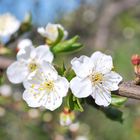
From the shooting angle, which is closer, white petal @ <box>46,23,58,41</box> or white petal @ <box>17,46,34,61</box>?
white petal @ <box>17,46,34,61</box>

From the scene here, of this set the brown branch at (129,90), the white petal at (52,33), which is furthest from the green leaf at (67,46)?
the brown branch at (129,90)

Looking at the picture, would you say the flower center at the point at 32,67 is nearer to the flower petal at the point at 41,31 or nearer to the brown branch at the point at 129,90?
the flower petal at the point at 41,31

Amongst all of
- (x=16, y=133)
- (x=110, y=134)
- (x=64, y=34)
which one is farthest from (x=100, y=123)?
(x=64, y=34)

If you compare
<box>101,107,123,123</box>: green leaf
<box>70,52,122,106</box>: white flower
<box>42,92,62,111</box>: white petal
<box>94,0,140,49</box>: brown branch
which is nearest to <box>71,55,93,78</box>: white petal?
<box>70,52,122,106</box>: white flower

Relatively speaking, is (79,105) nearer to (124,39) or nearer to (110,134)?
(110,134)

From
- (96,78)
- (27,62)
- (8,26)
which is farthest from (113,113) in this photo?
(8,26)

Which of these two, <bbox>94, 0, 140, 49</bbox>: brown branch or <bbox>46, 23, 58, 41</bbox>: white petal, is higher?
<bbox>46, 23, 58, 41</bbox>: white petal

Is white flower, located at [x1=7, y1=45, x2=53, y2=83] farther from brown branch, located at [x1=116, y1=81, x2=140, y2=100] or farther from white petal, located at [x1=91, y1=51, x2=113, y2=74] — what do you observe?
brown branch, located at [x1=116, y1=81, x2=140, y2=100]

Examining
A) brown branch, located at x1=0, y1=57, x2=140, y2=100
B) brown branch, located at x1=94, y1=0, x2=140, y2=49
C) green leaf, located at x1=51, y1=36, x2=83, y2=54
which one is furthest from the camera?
brown branch, located at x1=94, y1=0, x2=140, y2=49
